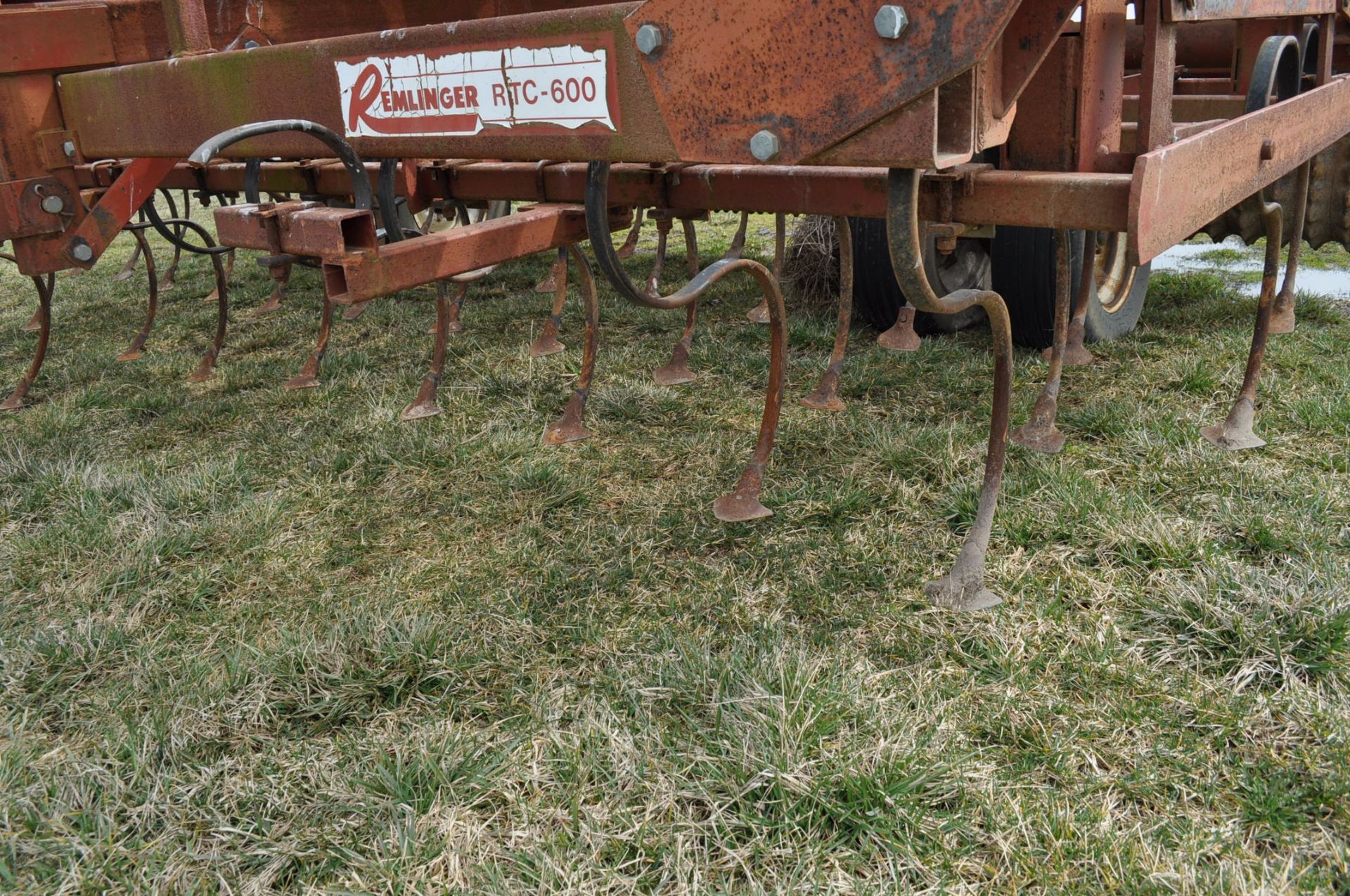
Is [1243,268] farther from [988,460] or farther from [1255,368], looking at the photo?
[988,460]

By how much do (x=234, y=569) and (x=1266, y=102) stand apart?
273 centimetres

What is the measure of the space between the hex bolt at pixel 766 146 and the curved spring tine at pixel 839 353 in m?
1.78

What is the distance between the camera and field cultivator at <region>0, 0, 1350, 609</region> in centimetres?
141

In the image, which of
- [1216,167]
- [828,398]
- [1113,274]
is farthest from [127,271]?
[1216,167]

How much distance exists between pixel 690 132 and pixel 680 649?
0.97 meters

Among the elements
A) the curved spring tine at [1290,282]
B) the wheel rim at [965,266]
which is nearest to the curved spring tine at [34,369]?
the wheel rim at [965,266]

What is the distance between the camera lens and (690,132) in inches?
59.7

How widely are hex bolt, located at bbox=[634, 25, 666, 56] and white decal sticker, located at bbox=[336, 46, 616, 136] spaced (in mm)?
86

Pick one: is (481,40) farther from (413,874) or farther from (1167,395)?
(1167,395)

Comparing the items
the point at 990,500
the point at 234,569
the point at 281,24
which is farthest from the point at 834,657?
the point at 281,24

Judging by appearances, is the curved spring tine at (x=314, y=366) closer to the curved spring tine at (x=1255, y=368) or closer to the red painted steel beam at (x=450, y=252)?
the red painted steel beam at (x=450, y=252)

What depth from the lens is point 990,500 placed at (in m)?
2.21

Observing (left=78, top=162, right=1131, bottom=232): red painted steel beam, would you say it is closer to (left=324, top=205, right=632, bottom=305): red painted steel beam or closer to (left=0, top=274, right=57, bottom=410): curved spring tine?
(left=324, top=205, right=632, bottom=305): red painted steel beam

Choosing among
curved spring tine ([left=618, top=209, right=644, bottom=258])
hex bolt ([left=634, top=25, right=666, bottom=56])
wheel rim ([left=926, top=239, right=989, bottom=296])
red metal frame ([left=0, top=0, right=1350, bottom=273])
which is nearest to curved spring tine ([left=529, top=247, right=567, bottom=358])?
red metal frame ([left=0, top=0, right=1350, bottom=273])
